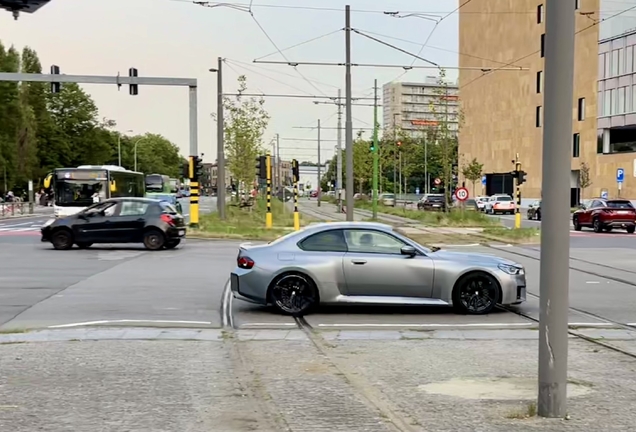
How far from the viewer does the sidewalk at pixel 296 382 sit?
573 centimetres

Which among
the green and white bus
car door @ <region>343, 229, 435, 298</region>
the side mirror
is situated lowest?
car door @ <region>343, 229, 435, 298</region>

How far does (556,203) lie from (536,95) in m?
72.5

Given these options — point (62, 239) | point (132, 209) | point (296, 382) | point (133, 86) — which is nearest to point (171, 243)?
point (132, 209)

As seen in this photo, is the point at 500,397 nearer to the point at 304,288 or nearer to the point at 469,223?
the point at 304,288

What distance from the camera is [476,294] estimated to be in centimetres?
1112

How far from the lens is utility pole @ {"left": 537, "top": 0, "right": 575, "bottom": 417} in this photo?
546 cm

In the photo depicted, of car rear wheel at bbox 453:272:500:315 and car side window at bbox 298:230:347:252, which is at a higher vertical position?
car side window at bbox 298:230:347:252

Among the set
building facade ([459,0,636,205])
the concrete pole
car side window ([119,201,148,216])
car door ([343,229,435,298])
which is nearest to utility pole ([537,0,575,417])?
car door ([343,229,435,298])

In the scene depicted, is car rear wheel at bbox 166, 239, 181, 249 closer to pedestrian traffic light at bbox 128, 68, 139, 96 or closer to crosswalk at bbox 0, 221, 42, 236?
pedestrian traffic light at bbox 128, 68, 139, 96

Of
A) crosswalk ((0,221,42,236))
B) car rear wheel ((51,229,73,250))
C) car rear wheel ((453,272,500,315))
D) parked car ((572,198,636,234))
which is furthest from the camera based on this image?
parked car ((572,198,636,234))

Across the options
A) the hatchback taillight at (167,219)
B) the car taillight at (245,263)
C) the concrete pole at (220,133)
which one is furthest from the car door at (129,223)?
the concrete pole at (220,133)

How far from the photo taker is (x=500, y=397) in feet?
21.1

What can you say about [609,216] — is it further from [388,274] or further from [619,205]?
[388,274]

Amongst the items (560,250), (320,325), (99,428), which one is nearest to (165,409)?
(99,428)
